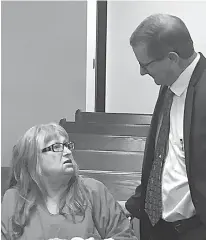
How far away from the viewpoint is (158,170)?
1.59 meters

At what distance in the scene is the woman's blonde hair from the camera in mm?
1601

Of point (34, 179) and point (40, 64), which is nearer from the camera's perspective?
point (34, 179)

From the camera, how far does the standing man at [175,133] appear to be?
56.6 inches

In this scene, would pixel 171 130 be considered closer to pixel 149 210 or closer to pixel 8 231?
pixel 149 210

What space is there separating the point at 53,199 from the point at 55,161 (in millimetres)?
140

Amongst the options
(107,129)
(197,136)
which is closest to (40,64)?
(107,129)

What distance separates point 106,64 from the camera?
20.7 ft

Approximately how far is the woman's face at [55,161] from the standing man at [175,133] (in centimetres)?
28

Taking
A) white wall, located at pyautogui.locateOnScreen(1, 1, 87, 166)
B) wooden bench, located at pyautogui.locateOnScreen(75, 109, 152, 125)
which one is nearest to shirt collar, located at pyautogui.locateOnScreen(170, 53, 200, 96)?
white wall, located at pyautogui.locateOnScreen(1, 1, 87, 166)

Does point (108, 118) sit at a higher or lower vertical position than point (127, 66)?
lower

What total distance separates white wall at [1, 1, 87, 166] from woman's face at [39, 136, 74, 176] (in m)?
0.60

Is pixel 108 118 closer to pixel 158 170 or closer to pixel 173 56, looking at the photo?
pixel 158 170

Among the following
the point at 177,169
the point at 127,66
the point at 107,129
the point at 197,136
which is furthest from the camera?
the point at 127,66

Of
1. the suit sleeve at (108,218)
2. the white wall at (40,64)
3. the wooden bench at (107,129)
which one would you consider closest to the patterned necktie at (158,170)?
the suit sleeve at (108,218)
